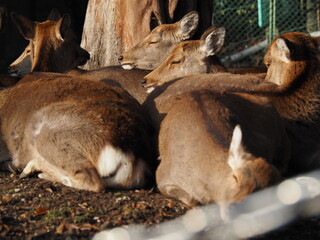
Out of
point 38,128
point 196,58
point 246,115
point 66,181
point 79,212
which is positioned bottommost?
point 66,181

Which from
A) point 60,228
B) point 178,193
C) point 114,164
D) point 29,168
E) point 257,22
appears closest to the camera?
point 60,228

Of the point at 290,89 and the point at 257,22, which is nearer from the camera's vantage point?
the point at 290,89

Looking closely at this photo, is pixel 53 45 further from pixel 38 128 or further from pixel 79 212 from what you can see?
pixel 79 212

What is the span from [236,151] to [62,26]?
5.35m

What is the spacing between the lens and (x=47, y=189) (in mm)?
5293

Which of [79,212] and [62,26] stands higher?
[62,26]

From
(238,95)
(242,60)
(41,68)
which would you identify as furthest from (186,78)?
(242,60)

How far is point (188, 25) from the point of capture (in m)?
8.58

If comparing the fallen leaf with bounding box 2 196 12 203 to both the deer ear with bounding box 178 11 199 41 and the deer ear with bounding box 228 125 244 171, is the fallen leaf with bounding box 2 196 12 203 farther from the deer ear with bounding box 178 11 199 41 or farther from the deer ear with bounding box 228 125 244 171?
the deer ear with bounding box 178 11 199 41

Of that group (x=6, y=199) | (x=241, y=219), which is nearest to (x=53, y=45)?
(x=6, y=199)

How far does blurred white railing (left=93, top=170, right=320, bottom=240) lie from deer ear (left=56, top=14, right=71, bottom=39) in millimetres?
4862

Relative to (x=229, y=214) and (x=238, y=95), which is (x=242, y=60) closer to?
(x=238, y=95)

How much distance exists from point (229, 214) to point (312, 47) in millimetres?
3164

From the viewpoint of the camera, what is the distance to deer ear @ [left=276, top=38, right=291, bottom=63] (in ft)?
20.9
